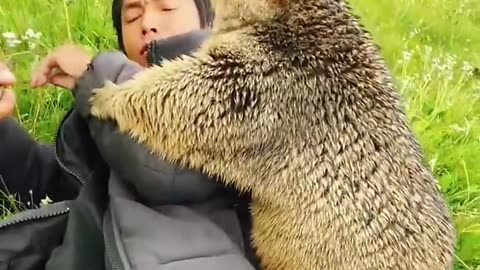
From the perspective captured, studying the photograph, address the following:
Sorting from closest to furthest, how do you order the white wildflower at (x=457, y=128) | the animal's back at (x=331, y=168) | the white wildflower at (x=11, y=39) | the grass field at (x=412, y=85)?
the animal's back at (x=331, y=168)
the grass field at (x=412, y=85)
the white wildflower at (x=11, y=39)
the white wildflower at (x=457, y=128)

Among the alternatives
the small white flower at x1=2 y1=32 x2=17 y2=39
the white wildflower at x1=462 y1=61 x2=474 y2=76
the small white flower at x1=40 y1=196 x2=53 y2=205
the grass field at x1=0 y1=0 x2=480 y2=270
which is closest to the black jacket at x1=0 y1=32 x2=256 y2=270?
the small white flower at x1=40 y1=196 x2=53 y2=205

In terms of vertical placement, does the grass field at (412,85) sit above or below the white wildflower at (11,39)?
below

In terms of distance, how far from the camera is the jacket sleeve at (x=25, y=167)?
8.52ft

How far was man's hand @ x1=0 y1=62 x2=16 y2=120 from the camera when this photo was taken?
2.31 meters

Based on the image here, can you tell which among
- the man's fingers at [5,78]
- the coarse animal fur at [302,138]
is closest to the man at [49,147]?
the man's fingers at [5,78]

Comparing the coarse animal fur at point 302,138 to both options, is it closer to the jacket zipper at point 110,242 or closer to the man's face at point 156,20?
the jacket zipper at point 110,242

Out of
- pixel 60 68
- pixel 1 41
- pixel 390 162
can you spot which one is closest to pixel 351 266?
pixel 390 162

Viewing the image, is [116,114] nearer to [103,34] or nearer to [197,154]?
[197,154]

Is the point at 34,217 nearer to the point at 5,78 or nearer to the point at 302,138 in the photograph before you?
the point at 5,78

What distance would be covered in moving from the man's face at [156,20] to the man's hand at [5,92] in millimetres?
404

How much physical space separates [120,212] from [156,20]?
770 mm

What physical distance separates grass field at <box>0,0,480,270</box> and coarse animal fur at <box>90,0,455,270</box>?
17.7 inches

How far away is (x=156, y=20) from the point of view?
8.45 feet

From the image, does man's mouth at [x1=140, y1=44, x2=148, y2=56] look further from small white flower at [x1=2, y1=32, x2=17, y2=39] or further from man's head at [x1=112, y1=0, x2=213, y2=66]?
small white flower at [x1=2, y1=32, x2=17, y2=39]
